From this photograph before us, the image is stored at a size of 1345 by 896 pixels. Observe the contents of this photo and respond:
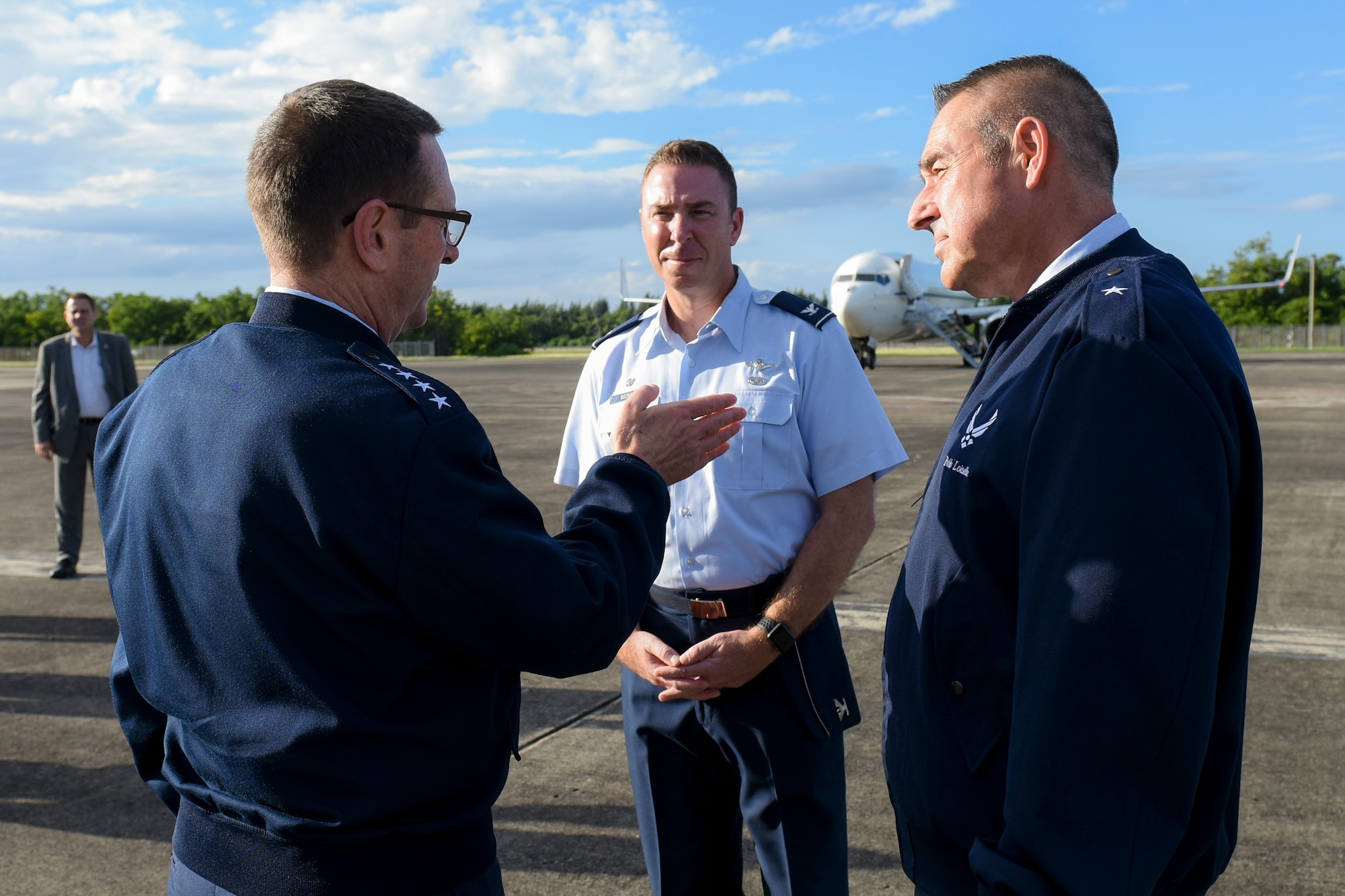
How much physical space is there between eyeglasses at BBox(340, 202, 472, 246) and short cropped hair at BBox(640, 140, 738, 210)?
136 centimetres

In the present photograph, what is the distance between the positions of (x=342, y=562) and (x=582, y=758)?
315 centimetres

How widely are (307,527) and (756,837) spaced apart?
1.73m

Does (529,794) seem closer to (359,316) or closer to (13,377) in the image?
(359,316)

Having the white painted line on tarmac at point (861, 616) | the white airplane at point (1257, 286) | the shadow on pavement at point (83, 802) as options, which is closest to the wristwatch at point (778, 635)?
the shadow on pavement at point (83, 802)

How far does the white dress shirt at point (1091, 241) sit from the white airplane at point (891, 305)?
32439 millimetres

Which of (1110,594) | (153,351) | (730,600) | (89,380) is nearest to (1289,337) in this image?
(89,380)

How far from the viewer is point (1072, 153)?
1.84 m

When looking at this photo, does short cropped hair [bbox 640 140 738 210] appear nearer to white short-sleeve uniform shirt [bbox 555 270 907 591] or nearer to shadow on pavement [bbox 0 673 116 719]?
white short-sleeve uniform shirt [bbox 555 270 907 591]

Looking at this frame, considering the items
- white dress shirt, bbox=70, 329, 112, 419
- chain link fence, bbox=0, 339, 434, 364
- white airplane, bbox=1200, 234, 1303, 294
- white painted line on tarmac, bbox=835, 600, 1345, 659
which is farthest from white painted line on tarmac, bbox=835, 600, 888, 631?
chain link fence, bbox=0, 339, 434, 364

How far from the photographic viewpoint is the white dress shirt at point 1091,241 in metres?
1.82

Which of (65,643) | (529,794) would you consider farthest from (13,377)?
(529,794)

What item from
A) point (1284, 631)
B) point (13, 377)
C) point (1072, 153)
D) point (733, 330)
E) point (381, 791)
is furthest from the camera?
point (13, 377)

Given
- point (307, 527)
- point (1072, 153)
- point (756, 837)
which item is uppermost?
point (1072, 153)

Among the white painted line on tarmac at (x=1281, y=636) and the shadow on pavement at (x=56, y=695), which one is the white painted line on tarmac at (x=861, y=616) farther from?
the shadow on pavement at (x=56, y=695)
